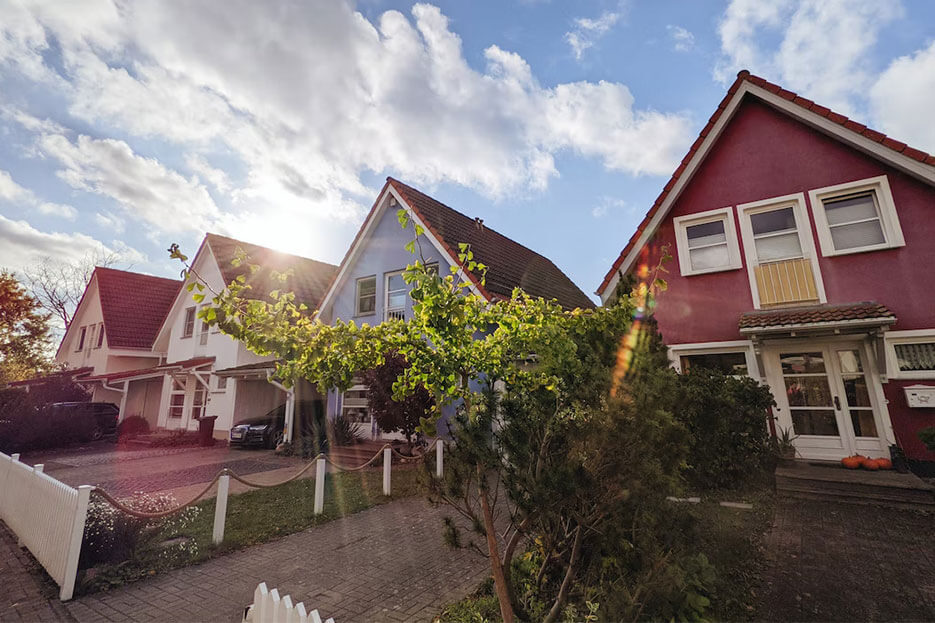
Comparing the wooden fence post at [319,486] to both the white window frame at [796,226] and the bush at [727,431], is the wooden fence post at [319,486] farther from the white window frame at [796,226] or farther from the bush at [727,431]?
the white window frame at [796,226]

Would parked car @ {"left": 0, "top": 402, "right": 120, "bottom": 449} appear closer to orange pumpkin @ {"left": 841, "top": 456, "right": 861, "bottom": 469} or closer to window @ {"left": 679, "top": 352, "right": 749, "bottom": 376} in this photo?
window @ {"left": 679, "top": 352, "right": 749, "bottom": 376}

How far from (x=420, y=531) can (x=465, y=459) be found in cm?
391

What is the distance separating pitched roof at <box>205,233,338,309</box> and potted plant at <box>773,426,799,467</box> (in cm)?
1601

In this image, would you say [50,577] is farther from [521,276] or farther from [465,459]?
[521,276]

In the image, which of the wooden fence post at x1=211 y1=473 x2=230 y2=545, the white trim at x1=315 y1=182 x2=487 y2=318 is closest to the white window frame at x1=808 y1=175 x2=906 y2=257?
the white trim at x1=315 y1=182 x2=487 y2=318

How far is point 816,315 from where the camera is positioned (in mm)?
8445

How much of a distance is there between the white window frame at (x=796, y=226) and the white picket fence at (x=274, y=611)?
10996 mm

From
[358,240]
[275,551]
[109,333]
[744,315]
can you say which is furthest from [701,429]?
[109,333]

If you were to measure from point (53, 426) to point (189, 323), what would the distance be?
6986 millimetres

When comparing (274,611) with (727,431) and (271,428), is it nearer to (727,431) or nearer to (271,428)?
(727,431)

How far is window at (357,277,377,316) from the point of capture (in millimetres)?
16234

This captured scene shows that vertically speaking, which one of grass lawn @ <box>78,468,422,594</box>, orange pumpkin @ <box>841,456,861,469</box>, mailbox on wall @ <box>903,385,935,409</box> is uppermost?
mailbox on wall @ <box>903,385,935,409</box>

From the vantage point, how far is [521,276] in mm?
16859

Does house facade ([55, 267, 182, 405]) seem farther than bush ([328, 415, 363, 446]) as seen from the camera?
Yes
